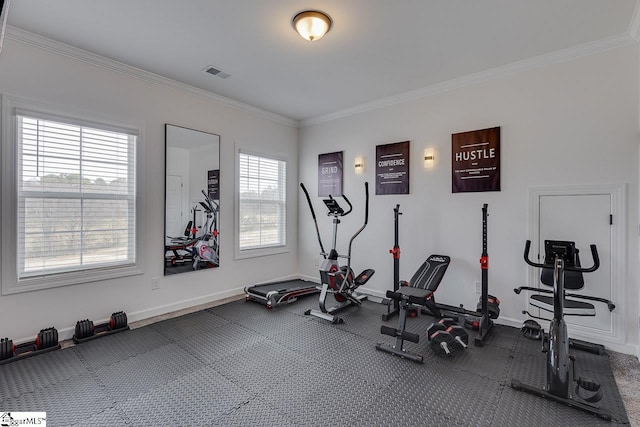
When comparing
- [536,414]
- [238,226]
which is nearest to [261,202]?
[238,226]

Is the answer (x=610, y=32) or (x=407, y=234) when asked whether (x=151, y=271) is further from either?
(x=610, y=32)

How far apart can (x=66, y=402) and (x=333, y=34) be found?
358 centimetres

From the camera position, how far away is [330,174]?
5.21 meters

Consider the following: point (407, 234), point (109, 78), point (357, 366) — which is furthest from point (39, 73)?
point (407, 234)

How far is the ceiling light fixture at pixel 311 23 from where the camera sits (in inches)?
102

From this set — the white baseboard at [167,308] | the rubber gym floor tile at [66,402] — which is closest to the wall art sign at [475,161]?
the white baseboard at [167,308]

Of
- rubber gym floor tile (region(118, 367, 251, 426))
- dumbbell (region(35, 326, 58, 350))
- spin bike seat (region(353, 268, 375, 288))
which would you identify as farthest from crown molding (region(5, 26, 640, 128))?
rubber gym floor tile (region(118, 367, 251, 426))

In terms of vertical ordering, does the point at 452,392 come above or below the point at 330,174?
below

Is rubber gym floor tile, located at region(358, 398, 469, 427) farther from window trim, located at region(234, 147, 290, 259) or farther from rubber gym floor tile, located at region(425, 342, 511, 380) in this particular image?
window trim, located at region(234, 147, 290, 259)

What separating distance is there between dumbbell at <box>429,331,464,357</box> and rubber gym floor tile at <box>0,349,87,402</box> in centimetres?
302

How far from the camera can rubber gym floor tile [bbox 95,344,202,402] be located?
7.86 ft

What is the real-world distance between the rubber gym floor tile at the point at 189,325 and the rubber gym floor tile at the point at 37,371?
0.80 m

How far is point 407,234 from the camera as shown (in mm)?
4379

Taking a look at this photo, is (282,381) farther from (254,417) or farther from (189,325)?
(189,325)
